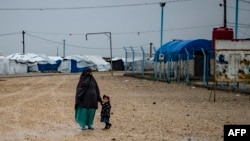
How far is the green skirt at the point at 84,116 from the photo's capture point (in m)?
10.9

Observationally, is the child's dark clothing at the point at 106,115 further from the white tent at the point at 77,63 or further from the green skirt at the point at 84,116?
the white tent at the point at 77,63

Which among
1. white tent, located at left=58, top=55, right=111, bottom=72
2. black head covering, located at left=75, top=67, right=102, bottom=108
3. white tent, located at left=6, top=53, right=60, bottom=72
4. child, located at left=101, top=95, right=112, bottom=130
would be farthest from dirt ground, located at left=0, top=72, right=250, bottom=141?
white tent, located at left=58, top=55, right=111, bottom=72

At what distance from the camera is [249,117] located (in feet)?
42.6

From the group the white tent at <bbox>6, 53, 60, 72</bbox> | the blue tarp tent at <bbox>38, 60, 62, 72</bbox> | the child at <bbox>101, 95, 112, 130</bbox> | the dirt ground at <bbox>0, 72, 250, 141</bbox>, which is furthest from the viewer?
the blue tarp tent at <bbox>38, 60, 62, 72</bbox>

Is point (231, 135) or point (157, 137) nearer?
point (231, 135)

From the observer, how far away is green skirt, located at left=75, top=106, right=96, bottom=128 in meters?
10.9

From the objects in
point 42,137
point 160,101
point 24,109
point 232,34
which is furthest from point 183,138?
point 232,34

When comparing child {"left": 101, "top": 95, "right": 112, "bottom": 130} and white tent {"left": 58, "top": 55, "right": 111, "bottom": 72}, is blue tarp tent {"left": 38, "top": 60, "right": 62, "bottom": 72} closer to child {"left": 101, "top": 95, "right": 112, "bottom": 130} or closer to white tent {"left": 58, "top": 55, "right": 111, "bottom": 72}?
white tent {"left": 58, "top": 55, "right": 111, "bottom": 72}

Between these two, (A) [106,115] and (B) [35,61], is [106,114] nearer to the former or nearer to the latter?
(A) [106,115]

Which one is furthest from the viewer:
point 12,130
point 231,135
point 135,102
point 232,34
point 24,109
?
point 232,34

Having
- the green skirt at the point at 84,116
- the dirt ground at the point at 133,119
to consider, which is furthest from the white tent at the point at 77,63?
the green skirt at the point at 84,116

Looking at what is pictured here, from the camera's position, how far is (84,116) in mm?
10945

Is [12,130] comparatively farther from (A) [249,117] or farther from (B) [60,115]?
(A) [249,117]

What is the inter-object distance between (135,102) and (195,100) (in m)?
2.30
